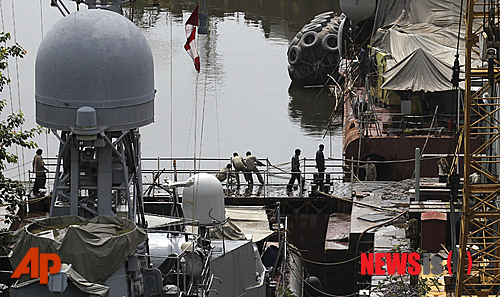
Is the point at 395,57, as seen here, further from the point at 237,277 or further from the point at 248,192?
the point at 237,277

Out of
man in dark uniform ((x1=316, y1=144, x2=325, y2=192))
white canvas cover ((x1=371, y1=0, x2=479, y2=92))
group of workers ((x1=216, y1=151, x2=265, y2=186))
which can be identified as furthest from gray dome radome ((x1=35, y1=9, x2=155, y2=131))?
white canvas cover ((x1=371, y1=0, x2=479, y2=92))

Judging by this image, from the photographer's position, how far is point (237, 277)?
87.2 ft

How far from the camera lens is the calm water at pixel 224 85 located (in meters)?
50.1

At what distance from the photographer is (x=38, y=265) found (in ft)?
67.4

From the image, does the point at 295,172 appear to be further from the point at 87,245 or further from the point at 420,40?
the point at 87,245

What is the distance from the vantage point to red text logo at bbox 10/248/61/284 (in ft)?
66.5

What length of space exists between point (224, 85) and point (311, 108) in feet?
25.4

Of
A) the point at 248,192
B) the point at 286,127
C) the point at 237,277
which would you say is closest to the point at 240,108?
the point at 286,127

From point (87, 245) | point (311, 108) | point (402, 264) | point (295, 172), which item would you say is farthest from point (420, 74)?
point (87, 245)

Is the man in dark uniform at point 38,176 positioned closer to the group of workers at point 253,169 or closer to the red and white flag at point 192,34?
the group of workers at point 253,169

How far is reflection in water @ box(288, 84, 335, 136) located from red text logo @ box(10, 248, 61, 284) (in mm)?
32265

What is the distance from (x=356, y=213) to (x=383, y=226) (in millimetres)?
1875

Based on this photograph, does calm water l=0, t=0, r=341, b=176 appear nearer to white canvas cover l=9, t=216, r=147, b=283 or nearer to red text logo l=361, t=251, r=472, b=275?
red text logo l=361, t=251, r=472, b=275

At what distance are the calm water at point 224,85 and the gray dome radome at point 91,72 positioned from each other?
40.0 ft
